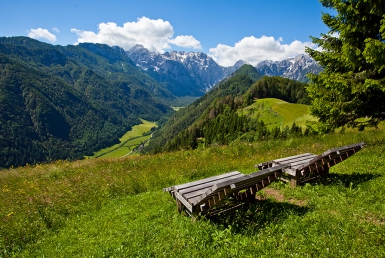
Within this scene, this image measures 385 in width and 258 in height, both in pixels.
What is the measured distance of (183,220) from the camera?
5.91m

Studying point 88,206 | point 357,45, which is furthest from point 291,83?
point 88,206

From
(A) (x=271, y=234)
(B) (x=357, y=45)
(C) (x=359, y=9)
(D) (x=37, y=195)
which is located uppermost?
(C) (x=359, y=9)

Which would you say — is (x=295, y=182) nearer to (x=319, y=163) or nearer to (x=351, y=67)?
(x=319, y=163)

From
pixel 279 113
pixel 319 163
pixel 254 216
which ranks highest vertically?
pixel 279 113

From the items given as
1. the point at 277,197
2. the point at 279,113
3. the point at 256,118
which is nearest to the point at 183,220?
the point at 277,197

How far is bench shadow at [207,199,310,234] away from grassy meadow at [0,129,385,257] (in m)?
0.03

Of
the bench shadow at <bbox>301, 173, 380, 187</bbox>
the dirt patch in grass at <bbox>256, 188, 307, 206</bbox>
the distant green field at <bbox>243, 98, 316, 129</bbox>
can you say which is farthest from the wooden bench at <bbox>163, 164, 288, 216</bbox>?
the distant green field at <bbox>243, 98, 316, 129</bbox>

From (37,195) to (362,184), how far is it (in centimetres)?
1156

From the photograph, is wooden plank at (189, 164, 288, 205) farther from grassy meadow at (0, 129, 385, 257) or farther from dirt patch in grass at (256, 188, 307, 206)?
dirt patch in grass at (256, 188, 307, 206)

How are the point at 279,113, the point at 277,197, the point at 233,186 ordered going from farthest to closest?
the point at 279,113
the point at 277,197
the point at 233,186

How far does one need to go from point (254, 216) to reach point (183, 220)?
1.90 meters

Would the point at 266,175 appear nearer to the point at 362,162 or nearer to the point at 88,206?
the point at 88,206

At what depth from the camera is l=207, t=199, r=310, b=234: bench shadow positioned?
5.51 meters

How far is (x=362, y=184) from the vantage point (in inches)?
292
